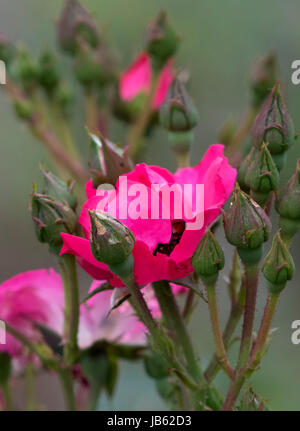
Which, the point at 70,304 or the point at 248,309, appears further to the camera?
the point at 70,304

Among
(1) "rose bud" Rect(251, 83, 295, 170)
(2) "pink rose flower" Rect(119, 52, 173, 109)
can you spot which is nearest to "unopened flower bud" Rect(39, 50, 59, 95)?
(2) "pink rose flower" Rect(119, 52, 173, 109)

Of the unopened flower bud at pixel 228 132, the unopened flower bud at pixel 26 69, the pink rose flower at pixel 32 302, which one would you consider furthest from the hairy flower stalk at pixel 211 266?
the unopened flower bud at pixel 26 69

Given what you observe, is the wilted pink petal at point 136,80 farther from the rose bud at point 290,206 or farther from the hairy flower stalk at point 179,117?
the rose bud at point 290,206

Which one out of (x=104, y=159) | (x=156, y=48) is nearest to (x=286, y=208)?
(x=104, y=159)

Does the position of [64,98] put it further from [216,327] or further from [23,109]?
[216,327]

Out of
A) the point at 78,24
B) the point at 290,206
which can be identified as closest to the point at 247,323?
the point at 290,206

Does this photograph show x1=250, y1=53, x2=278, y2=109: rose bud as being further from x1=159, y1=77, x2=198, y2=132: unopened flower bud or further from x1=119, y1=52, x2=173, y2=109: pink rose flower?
x1=159, y1=77, x2=198, y2=132: unopened flower bud

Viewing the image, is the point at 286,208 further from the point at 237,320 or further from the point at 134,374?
the point at 134,374
